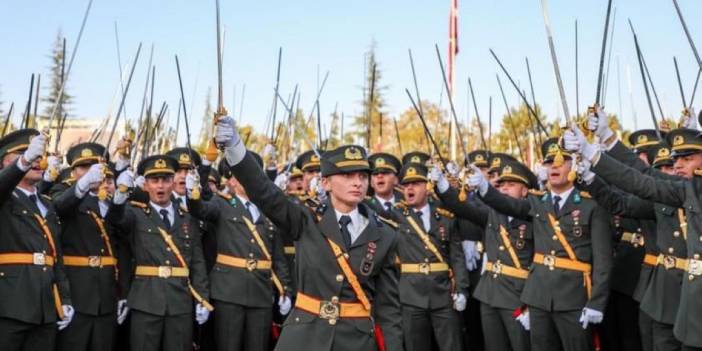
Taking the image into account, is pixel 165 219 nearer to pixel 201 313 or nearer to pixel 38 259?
pixel 201 313

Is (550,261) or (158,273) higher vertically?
(550,261)

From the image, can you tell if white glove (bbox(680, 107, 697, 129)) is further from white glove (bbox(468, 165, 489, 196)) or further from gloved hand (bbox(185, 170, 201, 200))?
gloved hand (bbox(185, 170, 201, 200))

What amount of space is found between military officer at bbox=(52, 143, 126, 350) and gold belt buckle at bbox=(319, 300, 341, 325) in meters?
3.30

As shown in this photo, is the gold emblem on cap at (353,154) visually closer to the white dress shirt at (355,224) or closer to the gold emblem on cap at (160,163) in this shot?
the white dress shirt at (355,224)

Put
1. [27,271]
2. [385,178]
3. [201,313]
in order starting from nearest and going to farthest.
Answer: [27,271] < [201,313] < [385,178]

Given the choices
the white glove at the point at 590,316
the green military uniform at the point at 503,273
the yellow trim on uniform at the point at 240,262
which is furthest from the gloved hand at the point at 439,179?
the yellow trim on uniform at the point at 240,262

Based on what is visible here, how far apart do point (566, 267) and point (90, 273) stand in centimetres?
470

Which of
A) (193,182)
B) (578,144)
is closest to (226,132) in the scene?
(578,144)

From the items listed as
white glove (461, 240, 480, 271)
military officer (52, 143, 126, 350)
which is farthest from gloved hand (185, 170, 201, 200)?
white glove (461, 240, 480, 271)

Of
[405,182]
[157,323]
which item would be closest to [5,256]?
[157,323]

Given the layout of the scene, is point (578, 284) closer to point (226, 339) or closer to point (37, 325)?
point (226, 339)

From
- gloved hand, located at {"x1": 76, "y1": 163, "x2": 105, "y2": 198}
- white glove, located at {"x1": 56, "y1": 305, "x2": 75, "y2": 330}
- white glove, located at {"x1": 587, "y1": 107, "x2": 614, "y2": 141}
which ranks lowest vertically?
white glove, located at {"x1": 56, "y1": 305, "x2": 75, "y2": 330}

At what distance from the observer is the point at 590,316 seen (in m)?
7.02

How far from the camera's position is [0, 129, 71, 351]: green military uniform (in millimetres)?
6391
